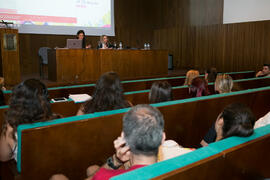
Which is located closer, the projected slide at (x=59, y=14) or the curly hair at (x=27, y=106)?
the curly hair at (x=27, y=106)

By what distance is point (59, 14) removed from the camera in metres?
7.80

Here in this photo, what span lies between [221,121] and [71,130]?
98 cm

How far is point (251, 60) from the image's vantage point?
831 cm

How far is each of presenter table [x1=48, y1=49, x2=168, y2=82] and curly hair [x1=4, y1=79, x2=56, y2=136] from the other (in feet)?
12.6

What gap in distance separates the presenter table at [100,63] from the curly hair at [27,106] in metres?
3.85

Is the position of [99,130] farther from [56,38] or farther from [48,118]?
[56,38]

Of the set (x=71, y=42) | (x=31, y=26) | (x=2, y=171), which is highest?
(x=31, y=26)

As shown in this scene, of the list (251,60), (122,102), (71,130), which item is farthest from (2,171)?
(251,60)

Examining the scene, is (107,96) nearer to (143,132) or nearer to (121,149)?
(121,149)

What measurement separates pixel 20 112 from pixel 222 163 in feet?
4.34

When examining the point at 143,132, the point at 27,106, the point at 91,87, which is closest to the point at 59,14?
the point at 91,87

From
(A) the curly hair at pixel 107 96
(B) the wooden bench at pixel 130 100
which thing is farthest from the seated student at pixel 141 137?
(B) the wooden bench at pixel 130 100

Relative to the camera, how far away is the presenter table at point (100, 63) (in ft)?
18.3

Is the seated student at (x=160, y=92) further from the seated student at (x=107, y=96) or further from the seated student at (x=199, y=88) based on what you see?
the seated student at (x=199, y=88)
